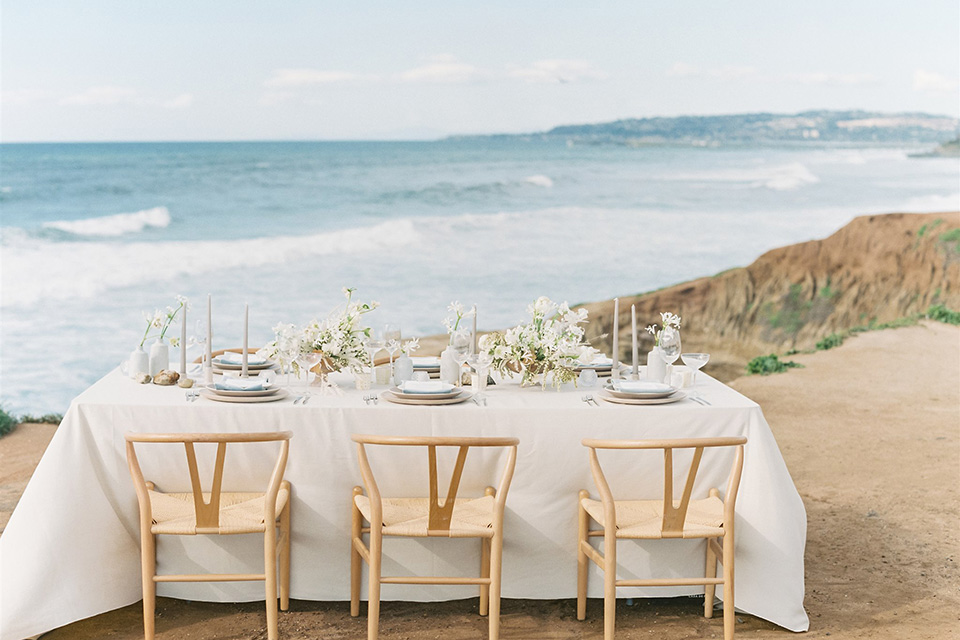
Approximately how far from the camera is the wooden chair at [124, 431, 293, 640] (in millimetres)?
2656

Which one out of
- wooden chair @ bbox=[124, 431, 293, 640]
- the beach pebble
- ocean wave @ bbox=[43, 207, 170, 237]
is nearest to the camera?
wooden chair @ bbox=[124, 431, 293, 640]

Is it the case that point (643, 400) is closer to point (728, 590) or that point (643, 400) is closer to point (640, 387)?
point (640, 387)

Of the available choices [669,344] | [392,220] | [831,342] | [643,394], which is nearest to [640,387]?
[643,394]

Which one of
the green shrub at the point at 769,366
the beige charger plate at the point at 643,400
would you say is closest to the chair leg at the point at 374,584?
the beige charger plate at the point at 643,400

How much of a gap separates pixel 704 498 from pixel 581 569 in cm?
47

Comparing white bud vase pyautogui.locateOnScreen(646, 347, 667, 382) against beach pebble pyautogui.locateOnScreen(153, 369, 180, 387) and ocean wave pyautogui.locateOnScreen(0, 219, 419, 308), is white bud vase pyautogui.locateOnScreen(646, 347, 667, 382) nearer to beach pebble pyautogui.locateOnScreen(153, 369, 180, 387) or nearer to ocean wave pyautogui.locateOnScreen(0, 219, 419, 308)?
beach pebble pyautogui.locateOnScreen(153, 369, 180, 387)

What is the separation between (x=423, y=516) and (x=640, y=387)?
83 centimetres

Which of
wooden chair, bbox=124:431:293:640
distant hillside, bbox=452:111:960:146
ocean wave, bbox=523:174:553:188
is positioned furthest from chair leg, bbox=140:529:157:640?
ocean wave, bbox=523:174:553:188

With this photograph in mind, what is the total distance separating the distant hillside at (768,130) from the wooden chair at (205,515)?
12.4m

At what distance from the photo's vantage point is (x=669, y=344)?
3.20 m

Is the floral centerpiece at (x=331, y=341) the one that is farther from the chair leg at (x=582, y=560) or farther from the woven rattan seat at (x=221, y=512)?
the chair leg at (x=582, y=560)

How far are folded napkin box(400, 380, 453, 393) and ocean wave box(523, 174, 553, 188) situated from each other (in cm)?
1229

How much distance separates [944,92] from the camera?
13359 millimetres

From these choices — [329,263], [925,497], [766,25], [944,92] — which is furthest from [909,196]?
[925,497]
